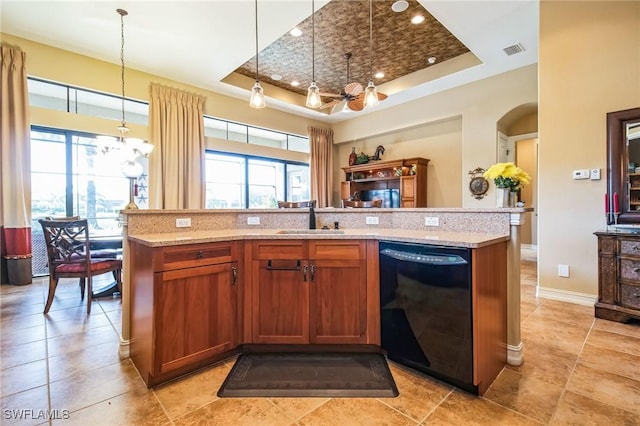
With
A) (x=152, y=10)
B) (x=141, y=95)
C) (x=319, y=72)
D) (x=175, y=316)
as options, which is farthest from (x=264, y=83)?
(x=175, y=316)

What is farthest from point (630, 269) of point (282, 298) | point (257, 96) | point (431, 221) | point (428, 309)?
point (257, 96)

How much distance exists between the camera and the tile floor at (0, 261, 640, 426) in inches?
58.4

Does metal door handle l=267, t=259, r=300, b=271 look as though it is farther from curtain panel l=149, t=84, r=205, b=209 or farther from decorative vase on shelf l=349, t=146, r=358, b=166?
decorative vase on shelf l=349, t=146, r=358, b=166

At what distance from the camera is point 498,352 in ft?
6.16

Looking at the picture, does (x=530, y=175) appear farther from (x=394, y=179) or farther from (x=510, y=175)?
(x=510, y=175)

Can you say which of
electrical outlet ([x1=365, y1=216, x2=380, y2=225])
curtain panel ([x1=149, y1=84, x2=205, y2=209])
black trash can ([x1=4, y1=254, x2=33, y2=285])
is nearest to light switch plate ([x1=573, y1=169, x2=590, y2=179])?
electrical outlet ([x1=365, y1=216, x2=380, y2=225])

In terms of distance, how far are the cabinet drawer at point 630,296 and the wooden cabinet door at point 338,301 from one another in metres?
2.59

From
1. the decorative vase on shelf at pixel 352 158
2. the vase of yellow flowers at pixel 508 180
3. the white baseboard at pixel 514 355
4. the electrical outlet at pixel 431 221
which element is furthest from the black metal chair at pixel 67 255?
the decorative vase on shelf at pixel 352 158

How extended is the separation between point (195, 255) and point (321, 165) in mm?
5956

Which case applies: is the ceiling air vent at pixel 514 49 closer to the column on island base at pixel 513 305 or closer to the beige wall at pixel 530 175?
the beige wall at pixel 530 175

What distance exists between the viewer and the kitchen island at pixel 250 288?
5.78 feet

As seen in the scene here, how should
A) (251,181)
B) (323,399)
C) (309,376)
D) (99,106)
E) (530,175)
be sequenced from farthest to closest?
(530,175) → (251,181) → (99,106) → (309,376) → (323,399)

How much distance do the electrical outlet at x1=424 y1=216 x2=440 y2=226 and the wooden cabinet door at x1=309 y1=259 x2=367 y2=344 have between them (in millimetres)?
686

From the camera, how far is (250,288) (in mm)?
2088
